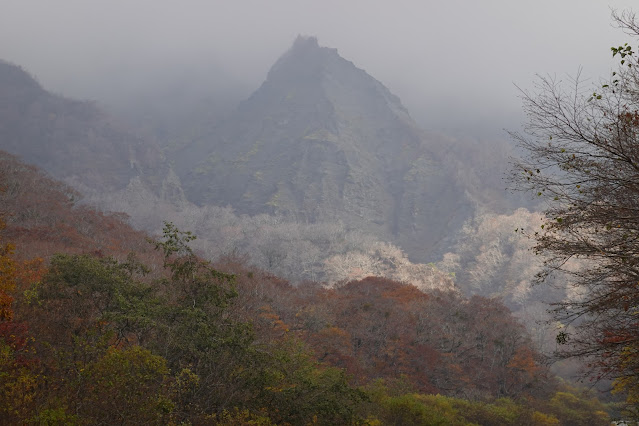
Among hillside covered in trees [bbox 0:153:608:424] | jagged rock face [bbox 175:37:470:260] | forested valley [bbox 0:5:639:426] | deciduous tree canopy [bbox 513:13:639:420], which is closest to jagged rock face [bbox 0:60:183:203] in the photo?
jagged rock face [bbox 175:37:470:260]

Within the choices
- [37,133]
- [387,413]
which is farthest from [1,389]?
[37,133]

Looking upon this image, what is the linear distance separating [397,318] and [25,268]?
81.5 feet

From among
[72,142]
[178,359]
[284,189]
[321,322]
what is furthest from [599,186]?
[72,142]

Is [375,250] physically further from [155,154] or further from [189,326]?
[155,154]

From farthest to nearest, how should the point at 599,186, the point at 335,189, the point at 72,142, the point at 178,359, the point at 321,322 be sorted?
the point at 335,189, the point at 72,142, the point at 321,322, the point at 178,359, the point at 599,186

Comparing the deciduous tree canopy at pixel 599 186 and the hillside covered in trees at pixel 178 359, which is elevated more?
the deciduous tree canopy at pixel 599 186

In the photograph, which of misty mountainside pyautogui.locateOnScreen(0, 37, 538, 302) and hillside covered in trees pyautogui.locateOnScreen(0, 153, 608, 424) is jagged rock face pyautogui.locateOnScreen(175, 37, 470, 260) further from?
hillside covered in trees pyautogui.locateOnScreen(0, 153, 608, 424)

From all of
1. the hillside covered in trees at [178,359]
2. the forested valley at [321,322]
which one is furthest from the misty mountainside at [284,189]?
the hillside covered in trees at [178,359]

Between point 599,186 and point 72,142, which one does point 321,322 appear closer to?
point 599,186

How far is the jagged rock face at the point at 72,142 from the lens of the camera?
159 metres

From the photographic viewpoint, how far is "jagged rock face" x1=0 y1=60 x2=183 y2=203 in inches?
6250

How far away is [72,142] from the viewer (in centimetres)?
16950

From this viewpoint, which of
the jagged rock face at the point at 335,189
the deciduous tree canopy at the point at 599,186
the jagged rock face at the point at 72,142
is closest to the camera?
the deciduous tree canopy at the point at 599,186

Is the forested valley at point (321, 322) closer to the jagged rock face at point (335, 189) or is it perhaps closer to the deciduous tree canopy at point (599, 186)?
the deciduous tree canopy at point (599, 186)
